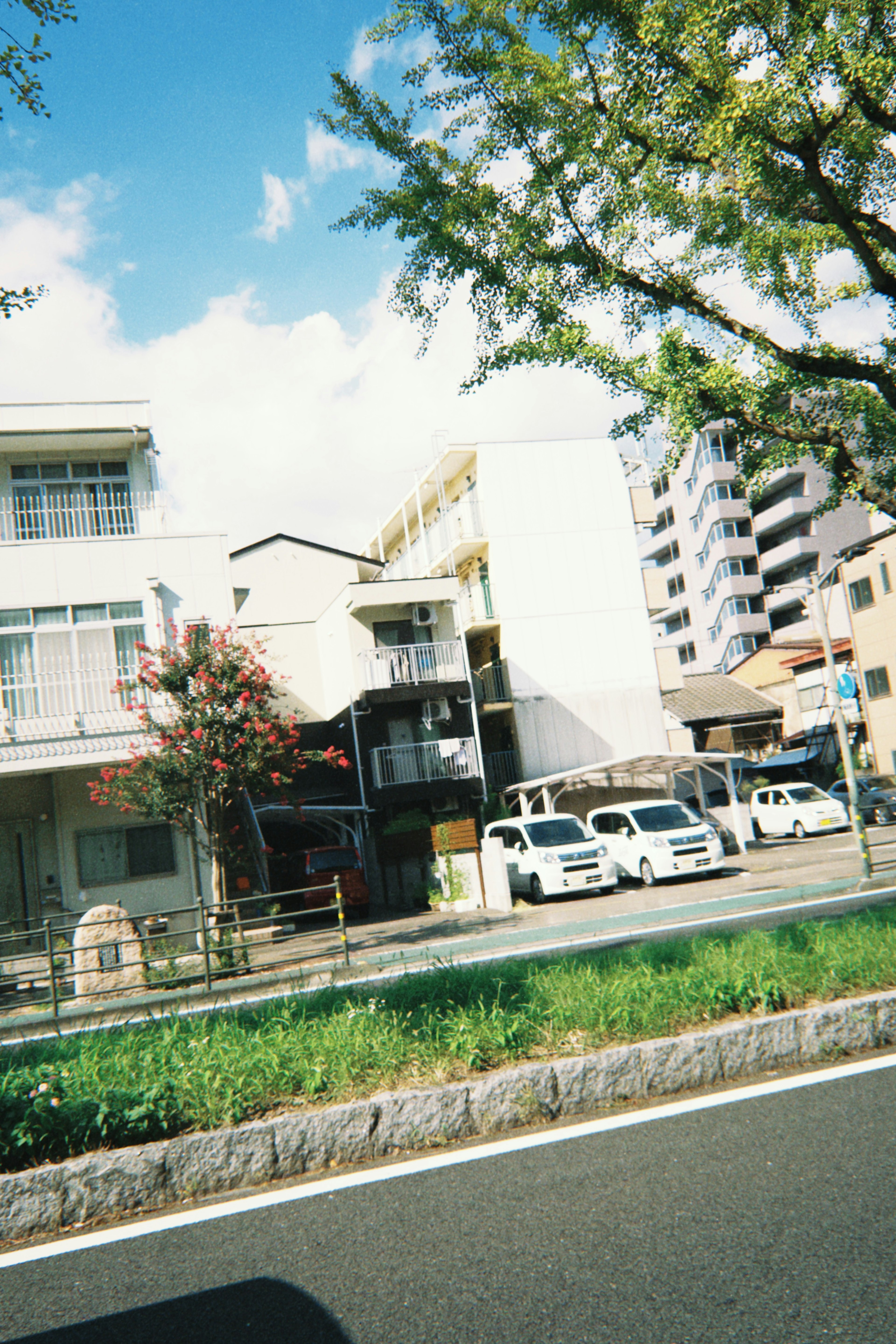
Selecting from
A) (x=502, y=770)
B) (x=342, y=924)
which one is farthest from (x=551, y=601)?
(x=342, y=924)

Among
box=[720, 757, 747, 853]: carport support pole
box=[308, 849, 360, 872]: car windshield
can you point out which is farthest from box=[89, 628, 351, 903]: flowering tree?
box=[720, 757, 747, 853]: carport support pole

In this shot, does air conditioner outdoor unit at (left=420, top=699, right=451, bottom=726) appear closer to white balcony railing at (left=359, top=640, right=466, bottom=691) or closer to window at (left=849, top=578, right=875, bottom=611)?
white balcony railing at (left=359, top=640, right=466, bottom=691)

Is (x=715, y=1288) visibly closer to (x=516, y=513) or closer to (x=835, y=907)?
(x=835, y=907)

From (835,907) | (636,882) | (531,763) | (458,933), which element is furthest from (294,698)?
(835,907)

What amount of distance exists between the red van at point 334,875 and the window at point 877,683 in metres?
21.3

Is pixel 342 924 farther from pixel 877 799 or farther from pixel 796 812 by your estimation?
pixel 877 799

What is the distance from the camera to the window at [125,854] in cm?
1725

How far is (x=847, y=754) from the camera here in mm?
16078

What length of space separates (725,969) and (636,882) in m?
14.9

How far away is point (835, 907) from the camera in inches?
448

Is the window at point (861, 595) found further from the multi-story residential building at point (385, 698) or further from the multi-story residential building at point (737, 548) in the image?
the multi-story residential building at point (385, 698)

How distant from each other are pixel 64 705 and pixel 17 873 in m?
3.35

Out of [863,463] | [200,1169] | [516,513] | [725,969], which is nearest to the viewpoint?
[200,1169]

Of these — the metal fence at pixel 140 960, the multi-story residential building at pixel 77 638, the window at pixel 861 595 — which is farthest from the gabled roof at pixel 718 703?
the metal fence at pixel 140 960
